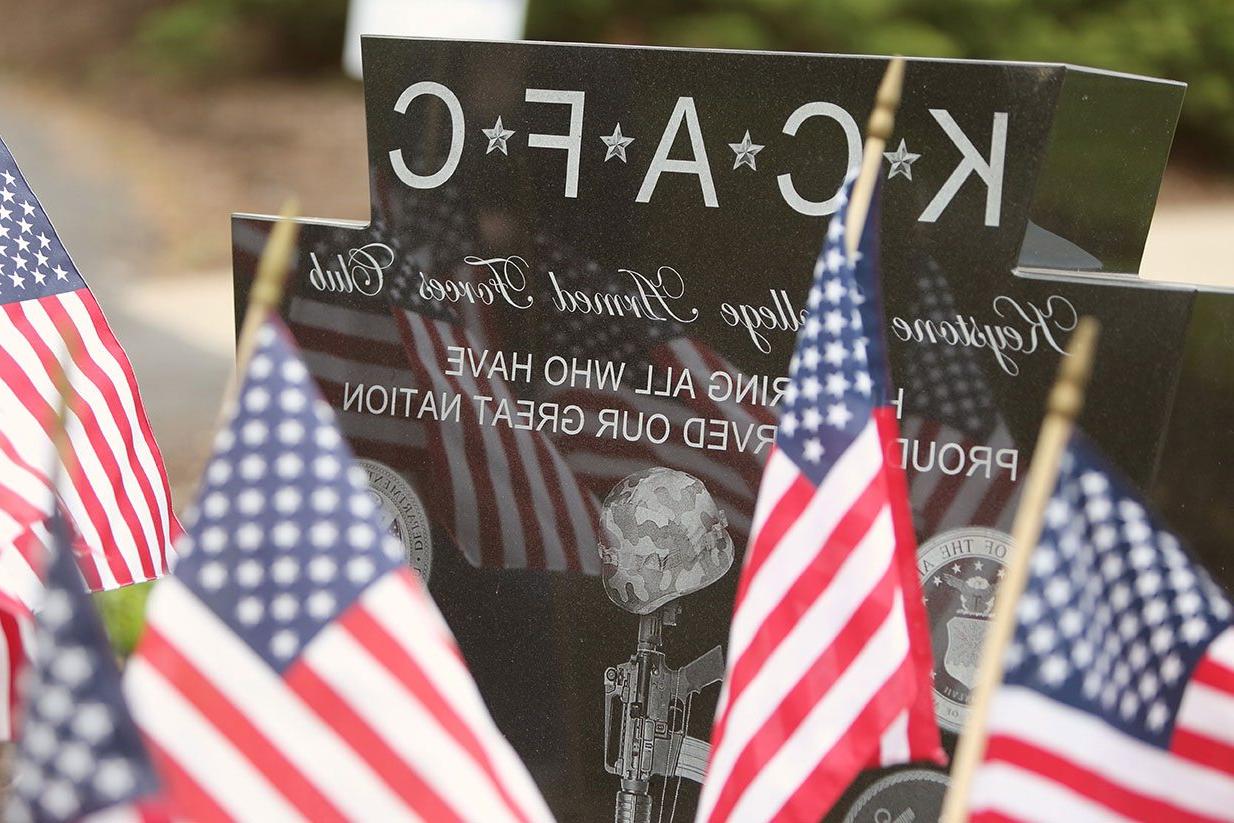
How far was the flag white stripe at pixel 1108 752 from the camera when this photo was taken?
2.47 meters

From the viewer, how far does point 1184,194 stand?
15.9m

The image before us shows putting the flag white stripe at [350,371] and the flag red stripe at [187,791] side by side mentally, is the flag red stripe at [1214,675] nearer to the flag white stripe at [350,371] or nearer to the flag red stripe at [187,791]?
the flag red stripe at [187,791]

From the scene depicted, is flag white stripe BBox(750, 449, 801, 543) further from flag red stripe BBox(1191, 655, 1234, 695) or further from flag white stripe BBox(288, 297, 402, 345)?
flag white stripe BBox(288, 297, 402, 345)

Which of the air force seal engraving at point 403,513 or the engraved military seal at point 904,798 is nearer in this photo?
the engraved military seal at point 904,798

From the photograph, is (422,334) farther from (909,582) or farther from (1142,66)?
(1142,66)

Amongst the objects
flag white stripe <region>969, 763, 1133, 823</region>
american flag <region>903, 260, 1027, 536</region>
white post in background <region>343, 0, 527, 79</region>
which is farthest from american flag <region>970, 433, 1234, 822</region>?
white post in background <region>343, 0, 527, 79</region>

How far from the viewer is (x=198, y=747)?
254 cm

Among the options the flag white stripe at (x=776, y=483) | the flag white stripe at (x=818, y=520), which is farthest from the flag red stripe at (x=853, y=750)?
the flag white stripe at (x=776, y=483)

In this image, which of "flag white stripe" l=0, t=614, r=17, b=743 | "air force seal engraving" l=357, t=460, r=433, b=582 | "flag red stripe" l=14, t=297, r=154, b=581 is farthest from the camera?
"air force seal engraving" l=357, t=460, r=433, b=582

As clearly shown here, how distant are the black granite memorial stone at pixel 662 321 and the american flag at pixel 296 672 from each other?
1.73 m

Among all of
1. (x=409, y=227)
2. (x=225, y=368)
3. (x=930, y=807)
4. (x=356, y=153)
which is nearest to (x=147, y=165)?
(x=356, y=153)

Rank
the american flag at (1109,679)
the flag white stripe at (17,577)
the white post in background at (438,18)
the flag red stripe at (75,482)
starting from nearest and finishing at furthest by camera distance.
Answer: the american flag at (1109,679)
the flag white stripe at (17,577)
the flag red stripe at (75,482)
the white post in background at (438,18)

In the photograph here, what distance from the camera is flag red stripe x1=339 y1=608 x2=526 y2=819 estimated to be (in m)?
2.56

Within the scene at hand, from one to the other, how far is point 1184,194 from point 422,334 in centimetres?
1333
